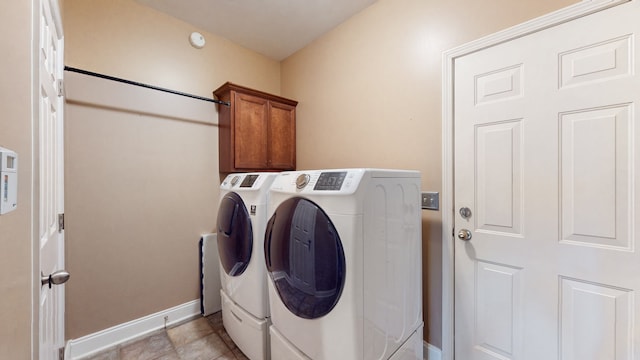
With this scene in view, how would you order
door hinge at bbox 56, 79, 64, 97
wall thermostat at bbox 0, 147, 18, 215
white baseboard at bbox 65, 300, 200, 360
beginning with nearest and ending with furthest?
wall thermostat at bbox 0, 147, 18, 215 → door hinge at bbox 56, 79, 64, 97 → white baseboard at bbox 65, 300, 200, 360

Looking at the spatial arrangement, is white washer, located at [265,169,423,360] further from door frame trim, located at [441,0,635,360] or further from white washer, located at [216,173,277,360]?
door frame trim, located at [441,0,635,360]

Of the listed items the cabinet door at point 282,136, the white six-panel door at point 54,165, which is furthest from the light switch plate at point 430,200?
the white six-panel door at point 54,165

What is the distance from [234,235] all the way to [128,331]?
1230 millimetres

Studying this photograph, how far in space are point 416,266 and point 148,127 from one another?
7.51 feet

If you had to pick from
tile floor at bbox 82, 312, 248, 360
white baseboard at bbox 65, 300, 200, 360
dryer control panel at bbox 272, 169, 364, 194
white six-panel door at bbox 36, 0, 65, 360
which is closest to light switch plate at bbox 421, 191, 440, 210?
dryer control panel at bbox 272, 169, 364, 194

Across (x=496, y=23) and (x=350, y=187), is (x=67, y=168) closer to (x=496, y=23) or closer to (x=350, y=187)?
(x=350, y=187)

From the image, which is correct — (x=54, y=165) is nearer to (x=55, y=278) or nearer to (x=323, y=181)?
(x=55, y=278)

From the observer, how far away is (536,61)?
1275 mm

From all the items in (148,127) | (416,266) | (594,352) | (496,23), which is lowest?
(594,352)

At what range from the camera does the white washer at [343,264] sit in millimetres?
1047

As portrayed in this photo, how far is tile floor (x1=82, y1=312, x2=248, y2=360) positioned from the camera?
1.74 m

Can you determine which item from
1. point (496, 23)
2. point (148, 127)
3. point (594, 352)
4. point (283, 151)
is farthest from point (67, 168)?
point (594, 352)

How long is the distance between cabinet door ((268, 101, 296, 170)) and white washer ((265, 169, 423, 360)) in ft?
4.23

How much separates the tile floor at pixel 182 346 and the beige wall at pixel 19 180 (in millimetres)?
1317
